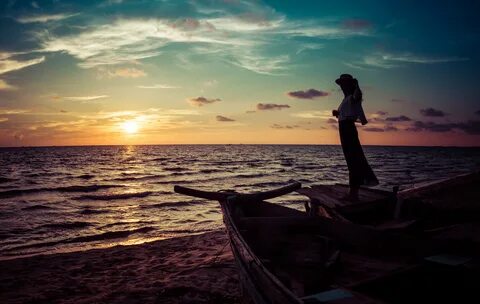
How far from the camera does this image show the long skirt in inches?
281

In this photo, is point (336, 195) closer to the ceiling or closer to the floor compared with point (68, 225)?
closer to the ceiling

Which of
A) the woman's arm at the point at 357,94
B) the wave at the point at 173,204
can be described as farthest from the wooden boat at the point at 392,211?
the wave at the point at 173,204

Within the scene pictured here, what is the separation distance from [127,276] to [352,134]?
6397 millimetres

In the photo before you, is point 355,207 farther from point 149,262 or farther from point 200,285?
point 149,262

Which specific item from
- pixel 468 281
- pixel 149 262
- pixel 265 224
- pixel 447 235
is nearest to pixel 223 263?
pixel 149 262

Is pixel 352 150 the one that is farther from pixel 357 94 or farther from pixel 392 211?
pixel 392 211

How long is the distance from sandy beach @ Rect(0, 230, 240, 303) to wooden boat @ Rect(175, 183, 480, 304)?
5.86ft

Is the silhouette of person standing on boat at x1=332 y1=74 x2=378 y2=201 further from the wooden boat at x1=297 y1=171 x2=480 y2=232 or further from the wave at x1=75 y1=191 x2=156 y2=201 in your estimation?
the wave at x1=75 y1=191 x2=156 y2=201

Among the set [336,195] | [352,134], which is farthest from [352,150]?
[336,195]

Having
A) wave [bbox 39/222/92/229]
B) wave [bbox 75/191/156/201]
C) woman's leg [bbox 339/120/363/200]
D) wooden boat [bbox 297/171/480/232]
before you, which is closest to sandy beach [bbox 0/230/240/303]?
wooden boat [bbox 297/171/480/232]

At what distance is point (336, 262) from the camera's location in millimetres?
4035

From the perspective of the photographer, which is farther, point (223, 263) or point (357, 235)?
point (223, 263)

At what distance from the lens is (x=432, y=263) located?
3002 mm

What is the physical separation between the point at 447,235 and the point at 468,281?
1268mm
